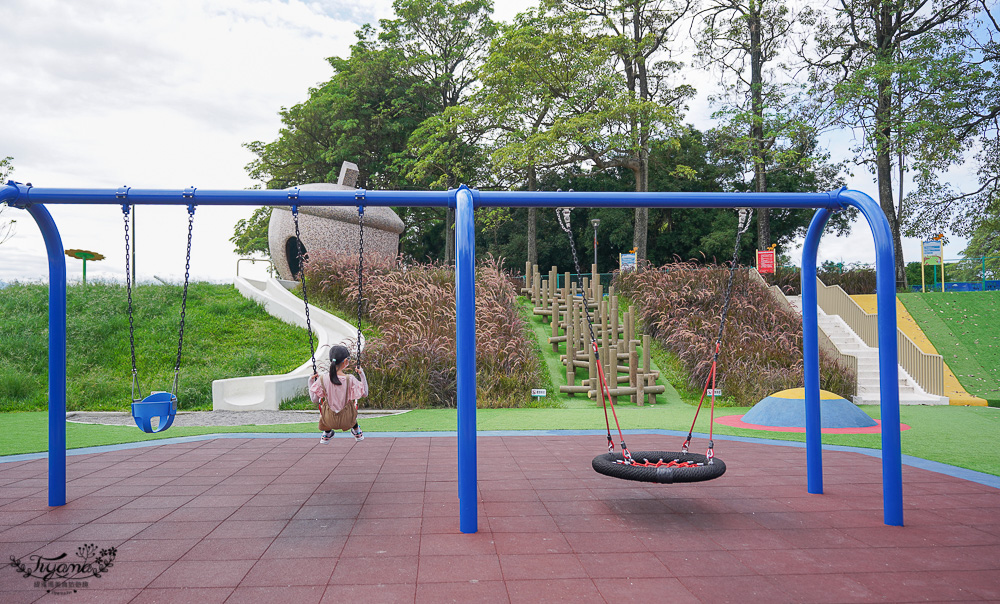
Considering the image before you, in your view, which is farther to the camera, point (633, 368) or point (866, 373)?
point (866, 373)

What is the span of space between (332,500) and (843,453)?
557 centimetres

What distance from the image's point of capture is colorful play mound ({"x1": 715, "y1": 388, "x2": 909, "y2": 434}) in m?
8.16

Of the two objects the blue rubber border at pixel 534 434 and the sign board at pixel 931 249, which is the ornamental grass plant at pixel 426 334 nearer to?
the blue rubber border at pixel 534 434

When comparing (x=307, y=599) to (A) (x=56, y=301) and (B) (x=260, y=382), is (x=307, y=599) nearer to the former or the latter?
(A) (x=56, y=301)

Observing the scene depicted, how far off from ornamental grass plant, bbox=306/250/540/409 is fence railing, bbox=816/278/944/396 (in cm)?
602

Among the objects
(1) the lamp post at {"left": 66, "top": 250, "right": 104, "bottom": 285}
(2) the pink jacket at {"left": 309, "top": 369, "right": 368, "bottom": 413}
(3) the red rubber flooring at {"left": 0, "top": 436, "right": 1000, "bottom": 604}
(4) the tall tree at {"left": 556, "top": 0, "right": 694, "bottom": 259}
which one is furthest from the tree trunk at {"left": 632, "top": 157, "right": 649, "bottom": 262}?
(1) the lamp post at {"left": 66, "top": 250, "right": 104, "bottom": 285}

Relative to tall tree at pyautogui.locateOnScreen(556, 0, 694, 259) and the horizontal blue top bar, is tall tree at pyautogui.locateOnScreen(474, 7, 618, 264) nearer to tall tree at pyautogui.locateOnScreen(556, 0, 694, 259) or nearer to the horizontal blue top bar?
tall tree at pyautogui.locateOnScreen(556, 0, 694, 259)

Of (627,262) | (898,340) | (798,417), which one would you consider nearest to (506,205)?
(798,417)

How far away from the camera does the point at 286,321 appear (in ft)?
49.2

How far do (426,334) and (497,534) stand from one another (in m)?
7.71

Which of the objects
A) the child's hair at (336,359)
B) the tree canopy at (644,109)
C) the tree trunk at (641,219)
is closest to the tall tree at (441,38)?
the tree canopy at (644,109)

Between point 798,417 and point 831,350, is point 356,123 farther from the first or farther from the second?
point 798,417

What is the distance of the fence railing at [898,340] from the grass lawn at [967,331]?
902 mm

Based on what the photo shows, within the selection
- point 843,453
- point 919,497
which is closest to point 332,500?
point 919,497
